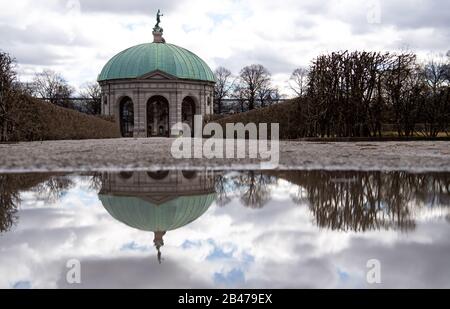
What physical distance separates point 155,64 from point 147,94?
4117 millimetres

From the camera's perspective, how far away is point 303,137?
1371 inches

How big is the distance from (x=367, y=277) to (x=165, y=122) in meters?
86.2

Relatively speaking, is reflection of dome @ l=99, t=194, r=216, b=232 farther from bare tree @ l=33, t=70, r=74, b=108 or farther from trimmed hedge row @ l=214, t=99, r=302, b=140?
bare tree @ l=33, t=70, r=74, b=108

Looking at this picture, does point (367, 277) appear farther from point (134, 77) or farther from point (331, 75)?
point (134, 77)

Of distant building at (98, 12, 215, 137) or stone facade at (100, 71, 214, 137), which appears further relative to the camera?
distant building at (98, 12, 215, 137)

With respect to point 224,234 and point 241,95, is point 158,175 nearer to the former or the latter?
point 224,234

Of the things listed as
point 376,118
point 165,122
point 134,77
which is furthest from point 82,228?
point 165,122

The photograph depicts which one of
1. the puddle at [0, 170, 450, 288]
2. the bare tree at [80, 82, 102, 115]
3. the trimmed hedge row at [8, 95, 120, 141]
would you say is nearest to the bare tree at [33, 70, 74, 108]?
the bare tree at [80, 82, 102, 115]

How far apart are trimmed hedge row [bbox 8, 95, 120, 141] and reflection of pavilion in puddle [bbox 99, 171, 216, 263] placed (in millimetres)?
24273

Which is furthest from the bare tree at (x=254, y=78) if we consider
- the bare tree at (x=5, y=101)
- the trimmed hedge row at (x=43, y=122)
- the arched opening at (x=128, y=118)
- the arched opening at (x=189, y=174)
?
the arched opening at (x=189, y=174)

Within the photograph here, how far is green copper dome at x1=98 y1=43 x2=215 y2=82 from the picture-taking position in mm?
74188

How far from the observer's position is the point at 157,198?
7.43 meters

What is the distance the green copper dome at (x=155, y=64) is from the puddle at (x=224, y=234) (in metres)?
66.4

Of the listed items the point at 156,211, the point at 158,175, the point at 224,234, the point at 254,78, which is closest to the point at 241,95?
the point at 254,78
